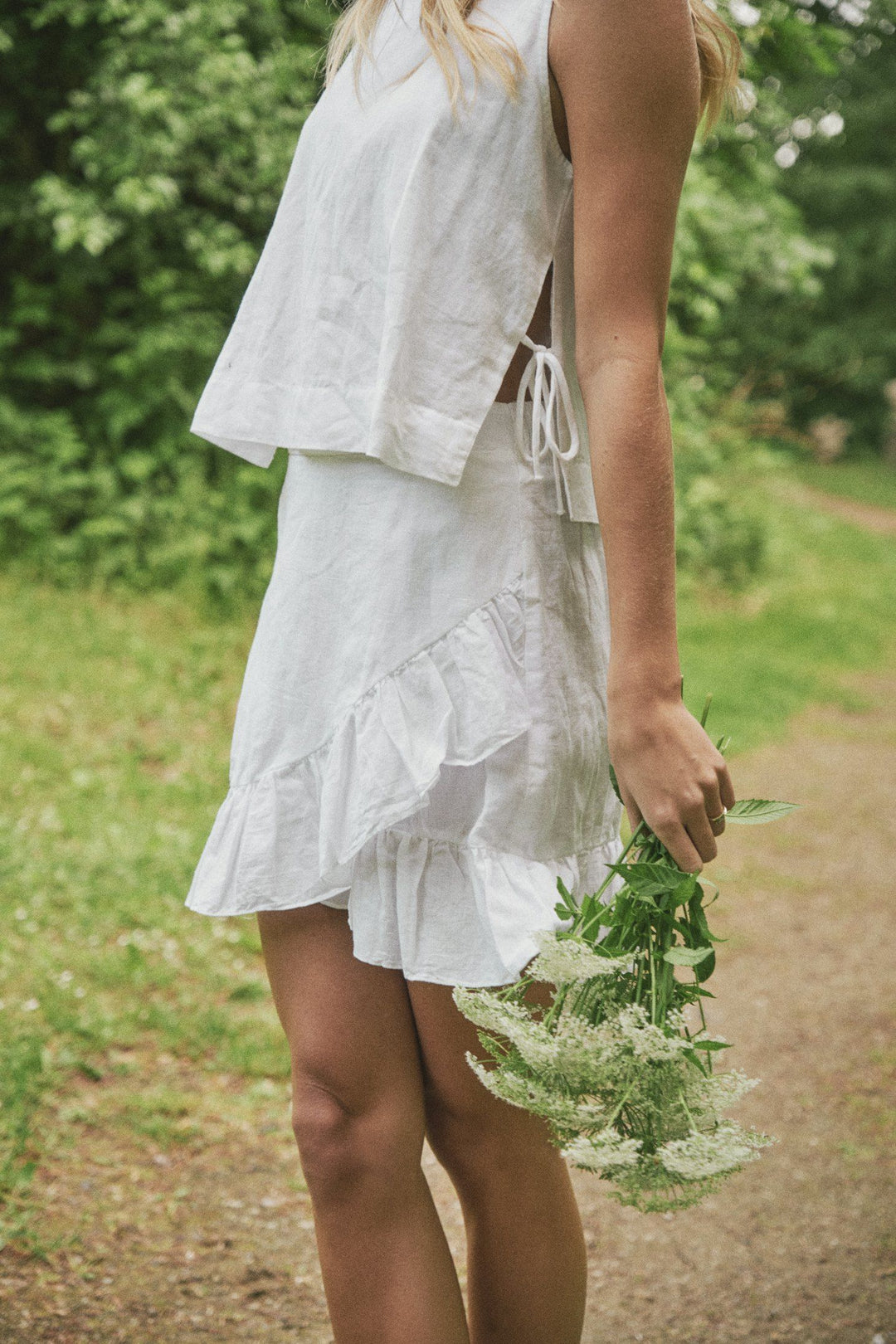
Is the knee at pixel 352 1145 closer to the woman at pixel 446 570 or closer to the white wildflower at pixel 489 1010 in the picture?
the woman at pixel 446 570

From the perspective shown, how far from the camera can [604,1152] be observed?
1068mm

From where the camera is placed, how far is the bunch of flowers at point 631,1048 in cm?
110

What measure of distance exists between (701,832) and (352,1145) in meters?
0.51

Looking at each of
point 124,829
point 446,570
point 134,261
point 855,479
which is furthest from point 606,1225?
point 855,479

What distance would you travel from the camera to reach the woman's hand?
1.18m

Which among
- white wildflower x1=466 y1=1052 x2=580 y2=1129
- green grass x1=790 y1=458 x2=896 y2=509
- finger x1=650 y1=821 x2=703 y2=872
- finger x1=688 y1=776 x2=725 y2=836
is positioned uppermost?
finger x1=688 y1=776 x2=725 y2=836

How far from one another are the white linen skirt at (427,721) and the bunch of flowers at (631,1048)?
81 mm

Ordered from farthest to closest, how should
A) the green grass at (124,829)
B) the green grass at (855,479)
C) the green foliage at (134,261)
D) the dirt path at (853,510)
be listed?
1. the green grass at (855,479)
2. the dirt path at (853,510)
3. the green foliage at (134,261)
4. the green grass at (124,829)

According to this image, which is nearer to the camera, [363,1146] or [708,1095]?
[708,1095]

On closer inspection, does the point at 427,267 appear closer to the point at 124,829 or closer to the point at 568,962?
the point at 568,962

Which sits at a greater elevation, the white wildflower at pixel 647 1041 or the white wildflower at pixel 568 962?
the white wildflower at pixel 568 962

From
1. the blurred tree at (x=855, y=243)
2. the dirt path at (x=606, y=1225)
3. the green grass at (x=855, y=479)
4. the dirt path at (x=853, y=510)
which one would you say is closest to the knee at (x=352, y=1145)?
the dirt path at (x=606, y=1225)

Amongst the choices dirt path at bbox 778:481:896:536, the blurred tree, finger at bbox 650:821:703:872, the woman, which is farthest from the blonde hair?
the blurred tree

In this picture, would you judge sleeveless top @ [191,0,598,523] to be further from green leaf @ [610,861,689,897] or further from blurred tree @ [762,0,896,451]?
blurred tree @ [762,0,896,451]
